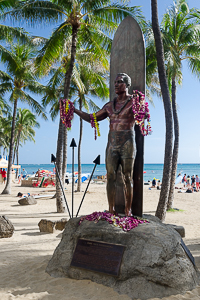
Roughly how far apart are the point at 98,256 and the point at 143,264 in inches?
25.8

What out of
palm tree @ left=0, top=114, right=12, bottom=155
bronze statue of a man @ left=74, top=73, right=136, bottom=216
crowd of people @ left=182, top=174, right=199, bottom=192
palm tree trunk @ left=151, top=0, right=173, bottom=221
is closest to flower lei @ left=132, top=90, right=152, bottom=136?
bronze statue of a man @ left=74, top=73, right=136, bottom=216

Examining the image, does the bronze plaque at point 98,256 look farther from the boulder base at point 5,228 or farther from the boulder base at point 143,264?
the boulder base at point 5,228

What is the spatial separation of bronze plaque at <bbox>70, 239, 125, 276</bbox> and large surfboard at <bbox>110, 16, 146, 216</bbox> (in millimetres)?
1242

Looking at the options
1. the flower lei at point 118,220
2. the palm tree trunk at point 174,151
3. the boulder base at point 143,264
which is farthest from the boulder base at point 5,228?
the palm tree trunk at point 174,151

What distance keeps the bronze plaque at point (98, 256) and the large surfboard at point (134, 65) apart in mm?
1242

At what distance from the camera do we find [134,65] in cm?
520

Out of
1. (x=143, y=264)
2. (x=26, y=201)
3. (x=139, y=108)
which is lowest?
(x=26, y=201)

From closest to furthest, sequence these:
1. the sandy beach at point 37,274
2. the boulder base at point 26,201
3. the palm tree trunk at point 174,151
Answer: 1. the sandy beach at point 37,274
2. the palm tree trunk at point 174,151
3. the boulder base at point 26,201

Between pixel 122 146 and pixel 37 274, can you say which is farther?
pixel 122 146

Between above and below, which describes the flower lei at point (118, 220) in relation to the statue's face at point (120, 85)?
below

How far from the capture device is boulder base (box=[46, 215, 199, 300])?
3.52 metres

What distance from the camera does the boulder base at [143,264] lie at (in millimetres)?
3520

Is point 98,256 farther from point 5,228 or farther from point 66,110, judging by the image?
point 5,228

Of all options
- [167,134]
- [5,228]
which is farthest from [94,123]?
[167,134]
